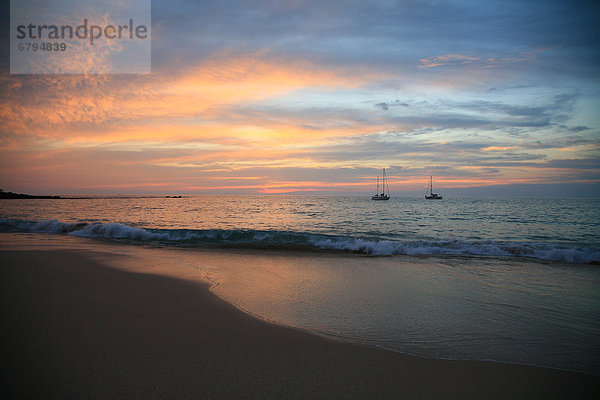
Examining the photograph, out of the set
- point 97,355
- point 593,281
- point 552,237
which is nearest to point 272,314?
point 97,355

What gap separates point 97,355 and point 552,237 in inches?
837

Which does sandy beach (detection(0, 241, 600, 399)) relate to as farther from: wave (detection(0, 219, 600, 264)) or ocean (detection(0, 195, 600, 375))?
wave (detection(0, 219, 600, 264))

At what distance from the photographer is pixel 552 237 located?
1720 cm

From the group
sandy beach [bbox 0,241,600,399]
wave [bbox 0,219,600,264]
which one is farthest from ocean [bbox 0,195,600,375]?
sandy beach [bbox 0,241,600,399]

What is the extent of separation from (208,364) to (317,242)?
11.7 metres

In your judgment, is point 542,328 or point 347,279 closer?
point 542,328

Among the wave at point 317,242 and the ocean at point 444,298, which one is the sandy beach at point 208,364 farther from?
the wave at point 317,242

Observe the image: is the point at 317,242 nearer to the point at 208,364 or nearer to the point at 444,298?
the point at 444,298

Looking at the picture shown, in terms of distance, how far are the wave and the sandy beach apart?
30.8ft

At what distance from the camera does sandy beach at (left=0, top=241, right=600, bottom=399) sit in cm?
270

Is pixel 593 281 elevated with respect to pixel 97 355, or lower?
lower

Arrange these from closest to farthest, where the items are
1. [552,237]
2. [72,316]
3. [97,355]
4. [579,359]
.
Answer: [97,355], [579,359], [72,316], [552,237]

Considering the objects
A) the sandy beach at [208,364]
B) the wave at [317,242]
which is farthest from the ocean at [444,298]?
the sandy beach at [208,364]

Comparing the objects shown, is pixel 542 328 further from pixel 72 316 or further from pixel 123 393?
pixel 72 316
